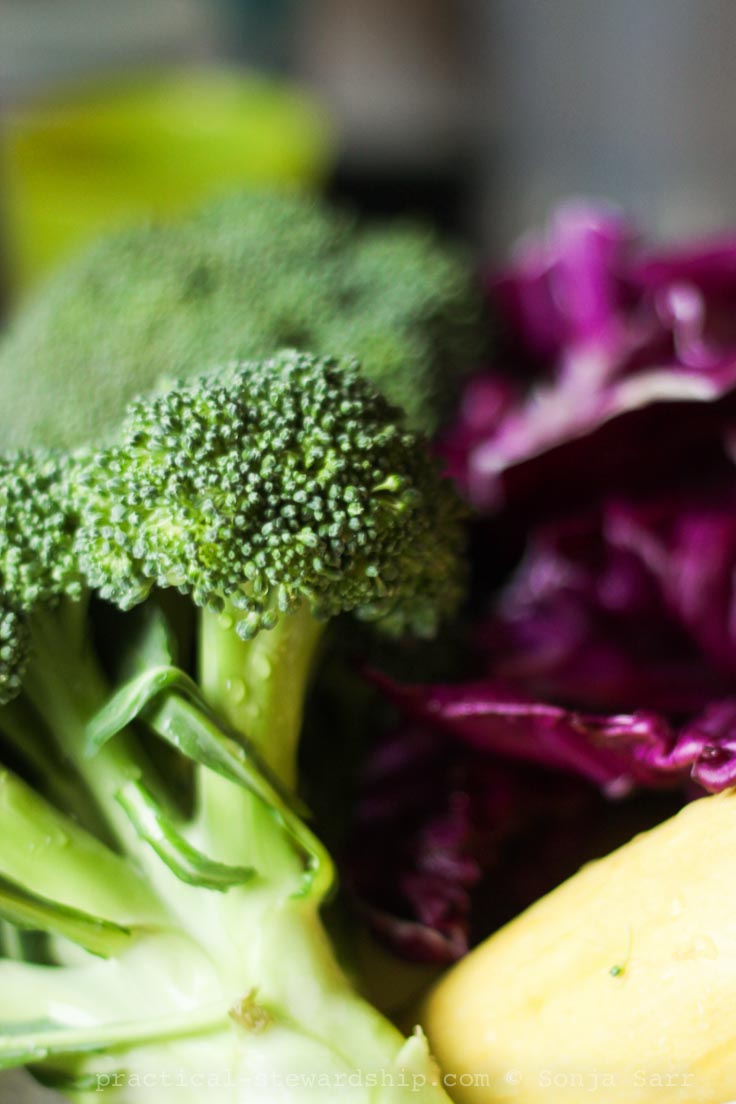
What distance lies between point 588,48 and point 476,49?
44 cm

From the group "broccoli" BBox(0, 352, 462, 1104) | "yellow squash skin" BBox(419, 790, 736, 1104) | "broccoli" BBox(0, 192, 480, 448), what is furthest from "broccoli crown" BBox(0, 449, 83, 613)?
"yellow squash skin" BBox(419, 790, 736, 1104)

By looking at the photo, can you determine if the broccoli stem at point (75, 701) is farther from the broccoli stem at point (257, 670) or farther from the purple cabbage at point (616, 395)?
the purple cabbage at point (616, 395)

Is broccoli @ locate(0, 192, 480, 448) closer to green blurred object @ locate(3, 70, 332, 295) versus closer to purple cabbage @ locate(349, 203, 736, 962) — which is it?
purple cabbage @ locate(349, 203, 736, 962)

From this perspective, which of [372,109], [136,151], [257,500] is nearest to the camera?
[257,500]

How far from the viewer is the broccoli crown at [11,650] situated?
0.59 metres

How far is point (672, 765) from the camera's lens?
0.67 metres

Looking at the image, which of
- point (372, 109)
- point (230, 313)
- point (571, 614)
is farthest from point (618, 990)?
point (372, 109)

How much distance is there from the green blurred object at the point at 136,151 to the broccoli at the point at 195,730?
125 centimetres

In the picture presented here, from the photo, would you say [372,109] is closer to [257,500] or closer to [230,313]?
[230,313]

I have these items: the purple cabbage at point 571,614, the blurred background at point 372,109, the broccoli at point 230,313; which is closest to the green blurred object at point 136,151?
the blurred background at point 372,109

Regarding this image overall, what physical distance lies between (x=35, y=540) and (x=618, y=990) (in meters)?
0.41

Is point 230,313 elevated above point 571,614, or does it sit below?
above

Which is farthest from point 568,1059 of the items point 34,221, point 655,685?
point 34,221

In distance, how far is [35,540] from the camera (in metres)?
0.61
